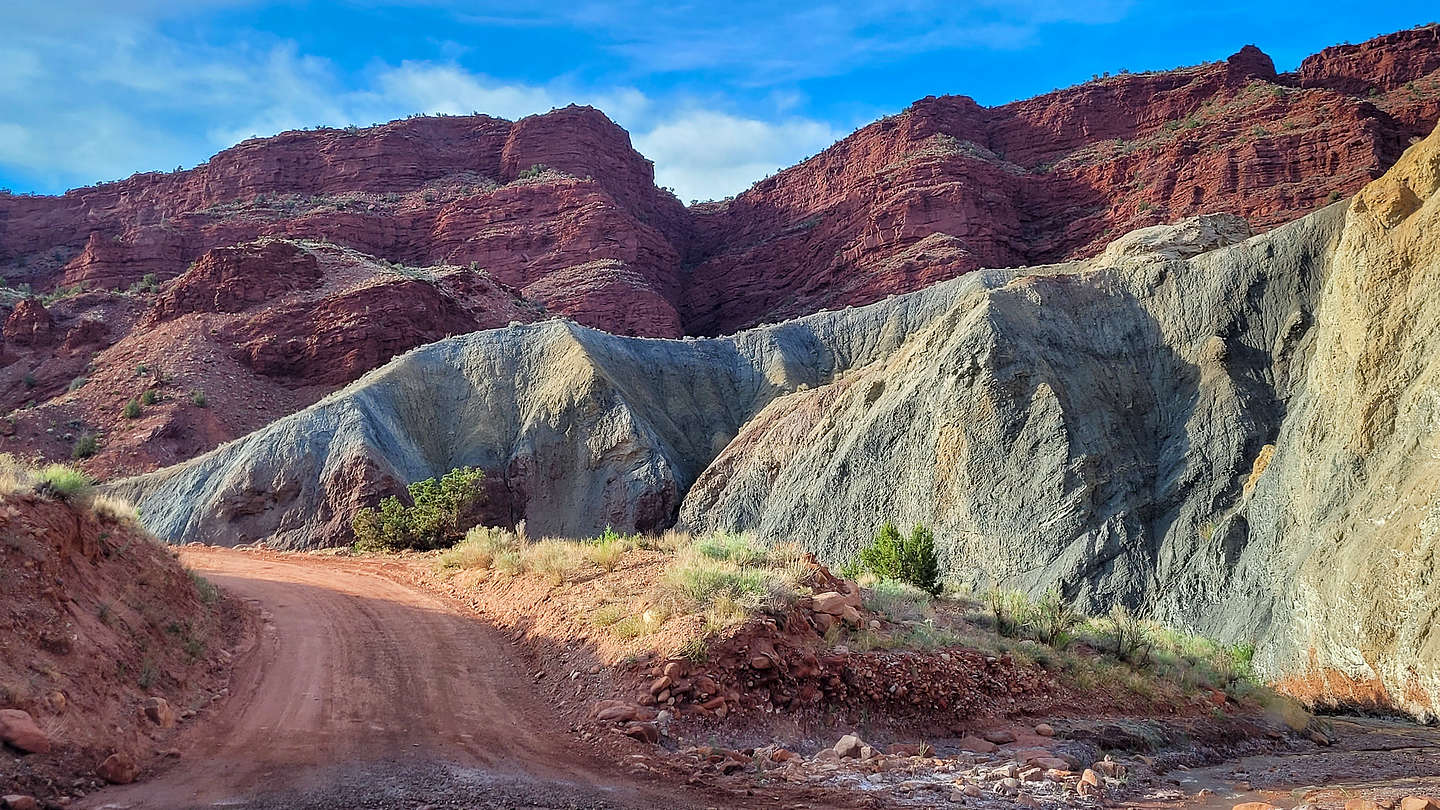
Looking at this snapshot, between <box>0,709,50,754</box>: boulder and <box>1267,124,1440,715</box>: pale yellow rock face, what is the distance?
18.0 meters

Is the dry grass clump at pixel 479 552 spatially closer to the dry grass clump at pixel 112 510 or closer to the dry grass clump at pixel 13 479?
the dry grass clump at pixel 112 510

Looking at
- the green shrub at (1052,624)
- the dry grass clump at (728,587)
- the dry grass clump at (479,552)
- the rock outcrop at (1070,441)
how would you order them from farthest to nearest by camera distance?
the rock outcrop at (1070,441)
the dry grass clump at (479,552)
the green shrub at (1052,624)
the dry grass clump at (728,587)

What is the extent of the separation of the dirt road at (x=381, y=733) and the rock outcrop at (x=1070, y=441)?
14.3 metres

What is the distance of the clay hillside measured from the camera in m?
55.2

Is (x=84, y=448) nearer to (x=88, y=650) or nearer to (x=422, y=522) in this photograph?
(x=422, y=522)

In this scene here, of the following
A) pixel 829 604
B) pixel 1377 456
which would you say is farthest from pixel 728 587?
pixel 1377 456

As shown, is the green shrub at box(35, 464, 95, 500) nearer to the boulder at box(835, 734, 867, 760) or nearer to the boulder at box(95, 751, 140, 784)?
the boulder at box(95, 751, 140, 784)

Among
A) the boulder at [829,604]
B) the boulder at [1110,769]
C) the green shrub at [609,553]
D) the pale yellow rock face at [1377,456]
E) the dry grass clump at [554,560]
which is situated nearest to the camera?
the boulder at [1110,769]

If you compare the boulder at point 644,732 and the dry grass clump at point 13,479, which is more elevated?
the dry grass clump at point 13,479

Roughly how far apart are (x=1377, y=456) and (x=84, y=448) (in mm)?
52737

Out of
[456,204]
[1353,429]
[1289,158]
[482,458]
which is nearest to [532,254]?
[456,204]

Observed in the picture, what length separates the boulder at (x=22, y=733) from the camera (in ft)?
21.9

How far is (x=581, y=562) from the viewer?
14367 mm

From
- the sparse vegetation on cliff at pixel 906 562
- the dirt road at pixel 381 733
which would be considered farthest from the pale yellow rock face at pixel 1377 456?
the dirt road at pixel 381 733
